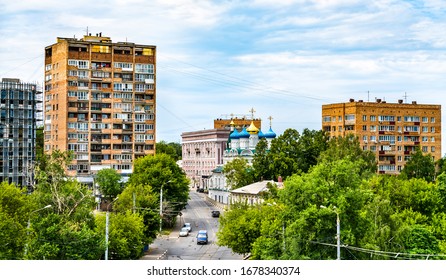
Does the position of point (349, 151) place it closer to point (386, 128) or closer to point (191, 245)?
point (386, 128)

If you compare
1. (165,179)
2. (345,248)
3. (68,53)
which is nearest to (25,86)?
(68,53)

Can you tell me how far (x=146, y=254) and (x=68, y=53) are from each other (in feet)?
58.9

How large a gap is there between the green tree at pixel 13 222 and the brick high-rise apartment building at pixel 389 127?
2773 cm

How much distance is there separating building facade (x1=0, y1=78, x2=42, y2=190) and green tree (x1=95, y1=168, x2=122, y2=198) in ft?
14.1

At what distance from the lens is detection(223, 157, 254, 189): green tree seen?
42.4m

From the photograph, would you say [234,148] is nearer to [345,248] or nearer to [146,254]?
[146,254]

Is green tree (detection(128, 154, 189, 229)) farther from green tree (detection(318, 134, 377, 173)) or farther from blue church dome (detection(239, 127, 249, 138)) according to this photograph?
blue church dome (detection(239, 127, 249, 138))

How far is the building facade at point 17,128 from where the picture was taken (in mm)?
40844

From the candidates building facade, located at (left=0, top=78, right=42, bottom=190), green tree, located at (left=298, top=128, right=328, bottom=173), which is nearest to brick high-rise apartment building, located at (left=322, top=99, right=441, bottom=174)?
green tree, located at (left=298, top=128, right=328, bottom=173)

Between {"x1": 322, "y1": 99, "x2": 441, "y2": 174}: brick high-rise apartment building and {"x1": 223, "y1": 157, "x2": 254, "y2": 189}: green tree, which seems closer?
{"x1": 223, "y1": 157, "x2": 254, "y2": 189}: green tree

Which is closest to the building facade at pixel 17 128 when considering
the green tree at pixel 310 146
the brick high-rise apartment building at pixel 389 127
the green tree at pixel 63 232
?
the green tree at pixel 310 146

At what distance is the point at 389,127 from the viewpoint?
4481cm

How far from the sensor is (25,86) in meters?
42.7

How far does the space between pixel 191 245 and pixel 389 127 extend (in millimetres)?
21166
